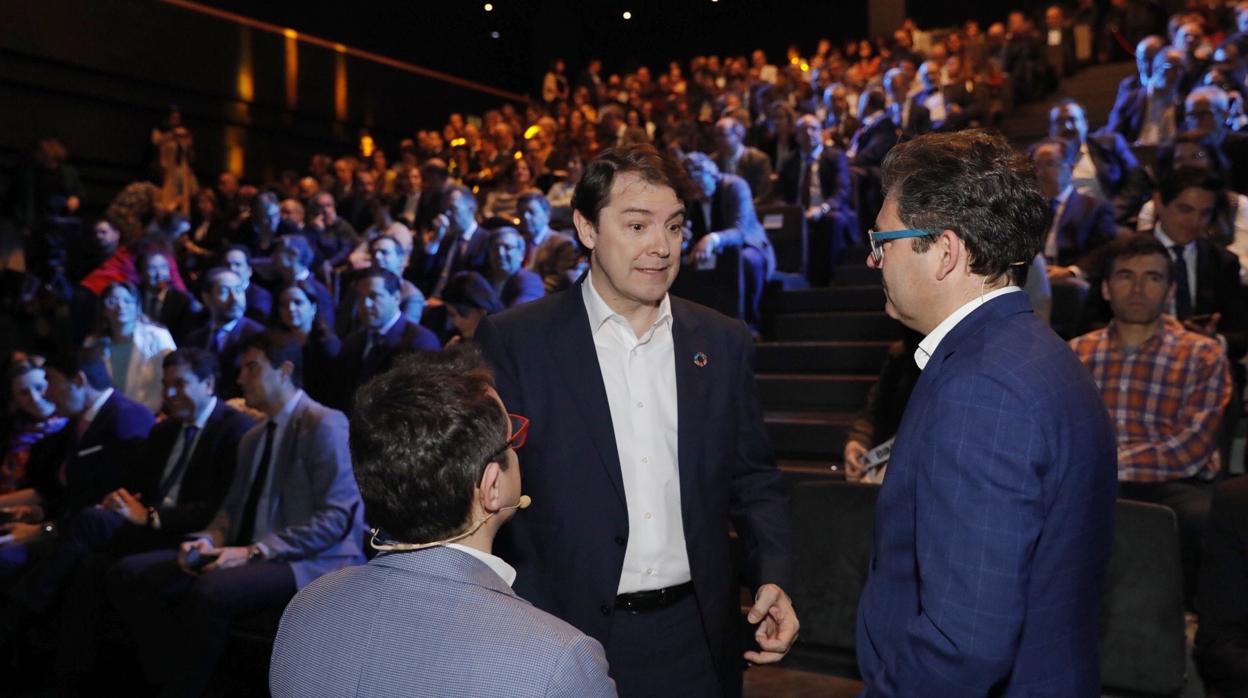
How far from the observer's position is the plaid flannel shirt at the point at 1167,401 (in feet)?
12.2

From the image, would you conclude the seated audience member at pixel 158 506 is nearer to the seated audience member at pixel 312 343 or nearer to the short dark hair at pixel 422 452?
the seated audience member at pixel 312 343

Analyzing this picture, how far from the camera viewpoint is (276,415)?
4.36 metres

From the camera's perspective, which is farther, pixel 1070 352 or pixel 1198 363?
pixel 1198 363

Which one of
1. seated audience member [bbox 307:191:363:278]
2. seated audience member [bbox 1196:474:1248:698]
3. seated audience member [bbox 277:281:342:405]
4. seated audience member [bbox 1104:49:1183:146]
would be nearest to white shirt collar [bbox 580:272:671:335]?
seated audience member [bbox 1196:474:1248:698]

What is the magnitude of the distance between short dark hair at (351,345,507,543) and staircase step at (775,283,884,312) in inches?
217

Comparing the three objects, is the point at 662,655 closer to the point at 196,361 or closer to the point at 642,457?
the point at 642,457

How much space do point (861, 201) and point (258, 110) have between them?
980 cm

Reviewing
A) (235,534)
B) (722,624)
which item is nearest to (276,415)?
(235,534)

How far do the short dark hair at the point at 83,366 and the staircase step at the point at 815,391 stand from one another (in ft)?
11.8

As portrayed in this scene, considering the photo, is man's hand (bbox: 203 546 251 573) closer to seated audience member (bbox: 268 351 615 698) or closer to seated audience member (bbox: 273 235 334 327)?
seated audience member (bbox: 268 351 615 698)

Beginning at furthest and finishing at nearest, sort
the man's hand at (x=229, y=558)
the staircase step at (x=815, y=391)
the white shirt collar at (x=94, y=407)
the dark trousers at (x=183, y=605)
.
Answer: the staircase step at (x=815, y=391)
the white shirt collar at (x=94, y=407)
the man's hand at (x=229, y=558)
the dark trousers at (x=183, y=605)

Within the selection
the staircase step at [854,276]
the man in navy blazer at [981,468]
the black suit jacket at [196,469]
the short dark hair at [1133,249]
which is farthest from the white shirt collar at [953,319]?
the staircase step at [854,276]

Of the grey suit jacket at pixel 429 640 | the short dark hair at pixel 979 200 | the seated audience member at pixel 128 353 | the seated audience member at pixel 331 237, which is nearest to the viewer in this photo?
the grey suit jacket at pixel 429 640

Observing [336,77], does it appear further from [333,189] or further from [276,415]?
[276,415]
